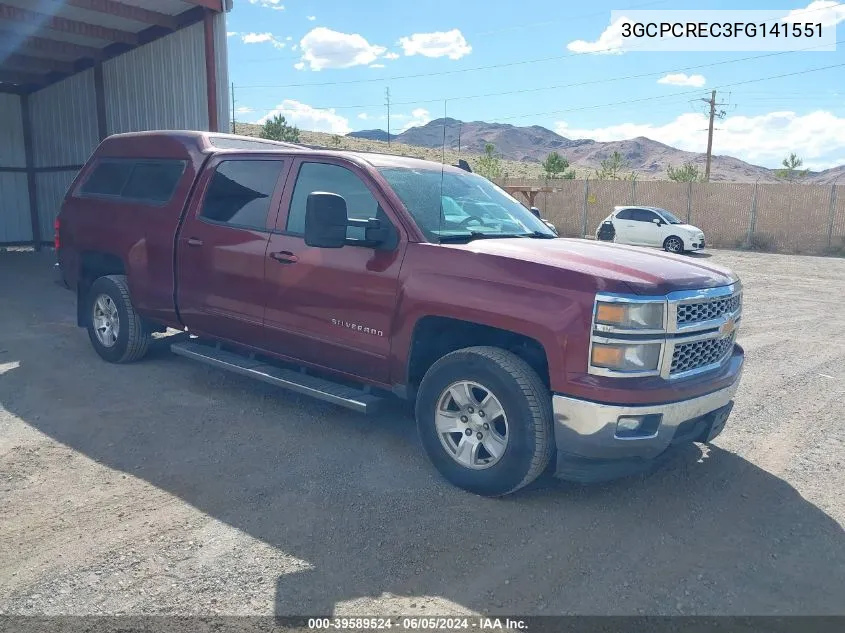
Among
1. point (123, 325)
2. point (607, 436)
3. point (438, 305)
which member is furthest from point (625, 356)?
point (123, 325)

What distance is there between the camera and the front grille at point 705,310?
3863mm

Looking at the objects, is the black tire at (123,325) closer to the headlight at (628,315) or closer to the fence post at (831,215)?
the headlight at (628,315)

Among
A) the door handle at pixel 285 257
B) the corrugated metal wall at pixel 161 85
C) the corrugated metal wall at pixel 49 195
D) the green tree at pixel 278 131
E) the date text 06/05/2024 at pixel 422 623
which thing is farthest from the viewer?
the green tree at pixel 278 131

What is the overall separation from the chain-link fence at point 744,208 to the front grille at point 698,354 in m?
20.7

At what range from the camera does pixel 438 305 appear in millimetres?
4203

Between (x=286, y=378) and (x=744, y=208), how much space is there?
26532 millimetres

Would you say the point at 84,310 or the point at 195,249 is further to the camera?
the point at 84,310

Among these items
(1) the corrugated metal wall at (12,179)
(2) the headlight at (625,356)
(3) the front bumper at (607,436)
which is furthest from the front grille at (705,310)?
(1) the corrugated metal wall at (12,179)

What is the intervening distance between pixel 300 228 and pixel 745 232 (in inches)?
1027

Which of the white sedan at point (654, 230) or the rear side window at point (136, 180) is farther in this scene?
the white sedan at point (654, 230)

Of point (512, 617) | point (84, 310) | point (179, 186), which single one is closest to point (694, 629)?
point (512, 617)

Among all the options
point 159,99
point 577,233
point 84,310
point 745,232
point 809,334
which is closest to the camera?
point 84,310

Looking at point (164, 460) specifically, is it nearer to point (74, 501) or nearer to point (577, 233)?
point (74, 501)

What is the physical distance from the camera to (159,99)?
14.5 meters
